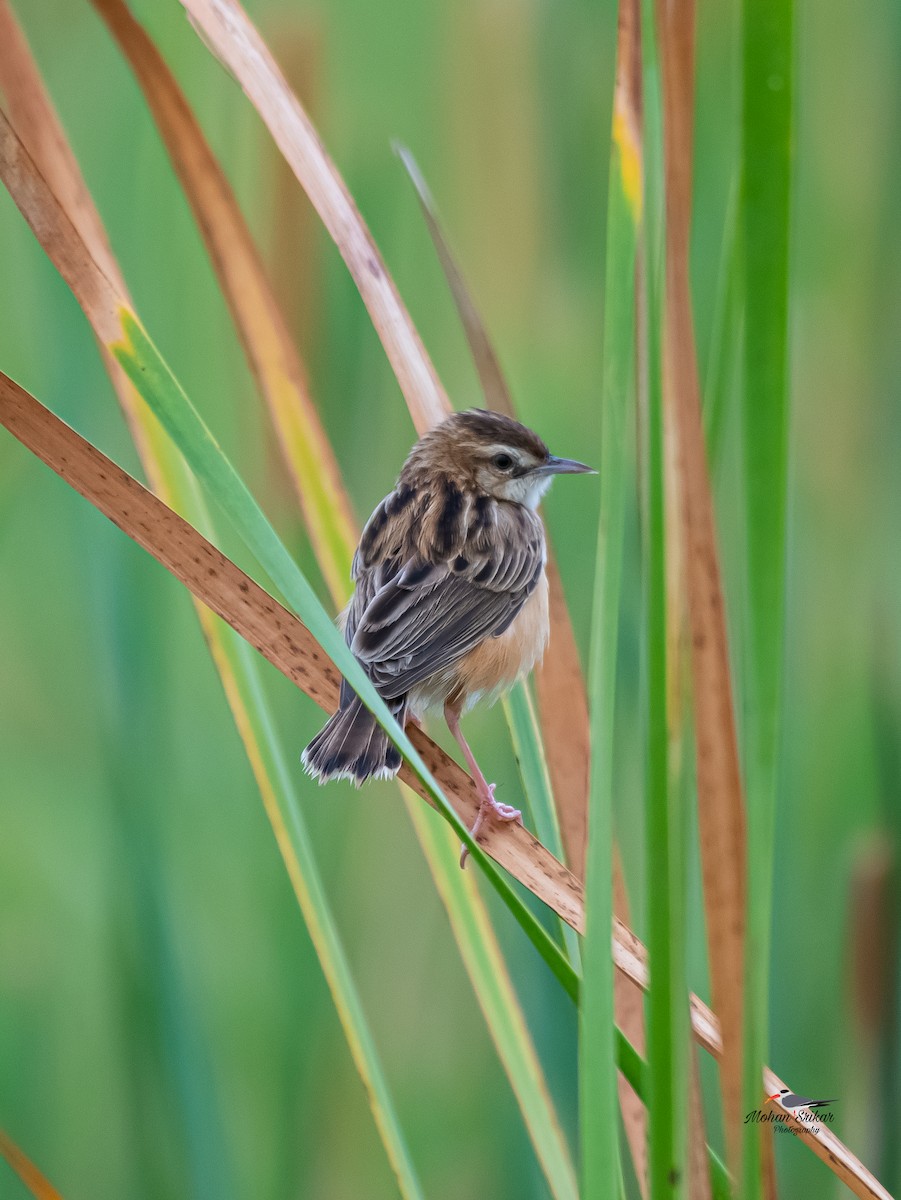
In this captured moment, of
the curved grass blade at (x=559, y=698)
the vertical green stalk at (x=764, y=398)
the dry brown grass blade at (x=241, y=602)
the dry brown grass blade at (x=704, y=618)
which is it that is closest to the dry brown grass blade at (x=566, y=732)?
the curved grass blade at (x=559, y=698)

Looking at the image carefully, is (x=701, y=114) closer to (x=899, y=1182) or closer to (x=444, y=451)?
(x=444, y=451)

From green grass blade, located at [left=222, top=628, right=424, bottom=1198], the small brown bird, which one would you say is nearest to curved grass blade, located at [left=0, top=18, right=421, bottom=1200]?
green grass blade, located at [left=222, top=628, right=424, bottom=1198]

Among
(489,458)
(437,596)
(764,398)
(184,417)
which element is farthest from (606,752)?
(489,458)

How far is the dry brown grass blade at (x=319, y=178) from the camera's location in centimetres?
179

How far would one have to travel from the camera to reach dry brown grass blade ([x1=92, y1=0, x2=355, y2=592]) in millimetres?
1946

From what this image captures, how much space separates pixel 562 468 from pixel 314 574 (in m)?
0.68

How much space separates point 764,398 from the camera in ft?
3.59

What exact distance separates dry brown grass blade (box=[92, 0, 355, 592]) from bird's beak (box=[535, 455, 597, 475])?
2.59ft

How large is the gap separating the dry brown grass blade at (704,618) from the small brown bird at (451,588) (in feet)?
1.88

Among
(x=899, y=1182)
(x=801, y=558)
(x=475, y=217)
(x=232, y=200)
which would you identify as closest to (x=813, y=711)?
(x=801, y=558)

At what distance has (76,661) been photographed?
277 centimetres

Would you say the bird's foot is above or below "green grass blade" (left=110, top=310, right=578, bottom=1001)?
below

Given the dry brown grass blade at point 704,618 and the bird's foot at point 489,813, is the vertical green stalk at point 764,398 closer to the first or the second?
the dry brown grass blade at point 704,618

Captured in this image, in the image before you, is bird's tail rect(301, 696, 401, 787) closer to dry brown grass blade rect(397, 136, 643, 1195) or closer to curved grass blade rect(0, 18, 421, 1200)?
curved grass blade rect(0, 18, 421, 1200)
